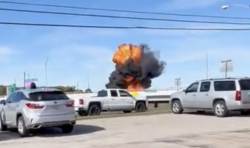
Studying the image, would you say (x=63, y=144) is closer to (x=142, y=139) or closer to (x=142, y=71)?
(x=142, y=139)

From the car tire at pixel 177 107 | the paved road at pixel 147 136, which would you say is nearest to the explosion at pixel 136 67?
the car tire at pixel 177 107

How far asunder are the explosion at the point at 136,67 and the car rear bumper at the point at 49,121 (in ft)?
233

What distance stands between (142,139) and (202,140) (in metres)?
1.92

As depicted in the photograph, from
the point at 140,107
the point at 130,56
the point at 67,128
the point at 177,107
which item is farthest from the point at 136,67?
the point at 67,128

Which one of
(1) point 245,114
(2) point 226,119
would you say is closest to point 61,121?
(2) point 226,119

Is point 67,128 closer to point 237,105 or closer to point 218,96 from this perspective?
point 218,96

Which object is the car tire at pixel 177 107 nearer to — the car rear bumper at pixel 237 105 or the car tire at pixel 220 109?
the car tire at pixel 220 109

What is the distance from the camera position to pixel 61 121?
15.7m

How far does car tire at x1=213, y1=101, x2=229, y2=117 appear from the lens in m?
22.1

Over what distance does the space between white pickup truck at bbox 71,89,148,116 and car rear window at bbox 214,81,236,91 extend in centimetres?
814

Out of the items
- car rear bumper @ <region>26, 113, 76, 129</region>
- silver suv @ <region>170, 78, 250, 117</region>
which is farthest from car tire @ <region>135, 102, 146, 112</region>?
car rear bumper @ <region>26, 113, 76, 129</region>

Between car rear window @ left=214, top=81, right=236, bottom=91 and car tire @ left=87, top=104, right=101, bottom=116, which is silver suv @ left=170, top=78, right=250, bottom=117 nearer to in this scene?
car rear window @ left=214, top=81, right=236, bottom=91

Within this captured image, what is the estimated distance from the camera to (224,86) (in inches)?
891

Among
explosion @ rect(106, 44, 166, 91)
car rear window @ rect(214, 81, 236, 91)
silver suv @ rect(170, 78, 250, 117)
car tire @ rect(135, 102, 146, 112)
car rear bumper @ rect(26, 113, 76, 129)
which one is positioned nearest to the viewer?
car rear bumper @ rect(26, 113, 76, 129)
